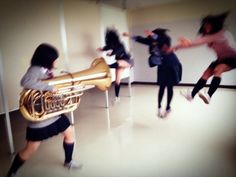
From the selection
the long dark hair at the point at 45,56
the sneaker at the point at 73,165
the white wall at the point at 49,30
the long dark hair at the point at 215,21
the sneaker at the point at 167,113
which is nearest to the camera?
the long dark hair at the point at 215,21

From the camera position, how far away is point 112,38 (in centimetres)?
183

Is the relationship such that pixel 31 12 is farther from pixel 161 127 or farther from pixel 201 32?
pixel 161 127

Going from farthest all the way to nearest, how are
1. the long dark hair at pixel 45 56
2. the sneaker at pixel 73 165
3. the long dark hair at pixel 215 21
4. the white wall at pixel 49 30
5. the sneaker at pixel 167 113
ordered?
the sneaker at pixel 167 113 < the sneaker at pixel 73 165 < the white wall at pixel 49 30 < the long dark hair at pixel 45 56 < the long dark hair at pixel 215 21

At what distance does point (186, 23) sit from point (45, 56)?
976mm

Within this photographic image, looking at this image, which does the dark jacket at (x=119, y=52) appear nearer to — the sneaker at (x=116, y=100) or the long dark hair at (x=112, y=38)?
the long dark hair at (x=112, y=38)

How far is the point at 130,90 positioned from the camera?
204 centimetres

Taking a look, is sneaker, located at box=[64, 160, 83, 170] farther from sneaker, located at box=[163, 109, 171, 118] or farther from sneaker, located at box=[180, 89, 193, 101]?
sneaker, located at box=[180, 89, 193, 101]

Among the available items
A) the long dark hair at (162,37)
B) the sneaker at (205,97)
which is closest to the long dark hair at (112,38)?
the long dark hair at (162,37)

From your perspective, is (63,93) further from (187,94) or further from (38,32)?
(187,94)

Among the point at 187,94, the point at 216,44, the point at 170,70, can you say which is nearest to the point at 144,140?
the point at 187,94

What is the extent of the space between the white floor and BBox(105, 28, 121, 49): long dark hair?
38 cm

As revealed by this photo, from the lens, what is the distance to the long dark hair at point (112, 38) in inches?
71.6

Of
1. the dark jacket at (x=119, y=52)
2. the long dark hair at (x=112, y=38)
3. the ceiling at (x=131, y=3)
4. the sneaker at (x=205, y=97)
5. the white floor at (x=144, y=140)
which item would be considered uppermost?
the ceiling at (x=131, y=3)

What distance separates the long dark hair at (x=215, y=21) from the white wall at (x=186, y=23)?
0.09ft
